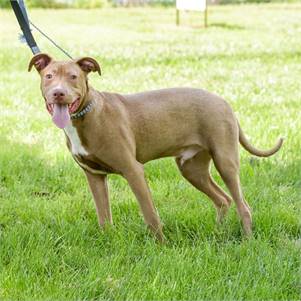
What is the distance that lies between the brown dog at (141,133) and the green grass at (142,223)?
23 centimetres

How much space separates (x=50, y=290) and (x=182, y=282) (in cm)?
71

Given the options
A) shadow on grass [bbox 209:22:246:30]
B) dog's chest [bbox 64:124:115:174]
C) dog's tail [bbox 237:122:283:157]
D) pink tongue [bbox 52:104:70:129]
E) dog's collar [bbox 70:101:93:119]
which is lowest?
shadow on grass [bbox 209:22:246:30]

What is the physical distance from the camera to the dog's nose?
13.3 feet

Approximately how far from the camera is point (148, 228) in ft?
14.8

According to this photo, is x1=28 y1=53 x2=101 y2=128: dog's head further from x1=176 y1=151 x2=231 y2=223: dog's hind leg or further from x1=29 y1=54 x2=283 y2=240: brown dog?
x1=176 y1=151 x2=231 y2=223: dog's hind leg

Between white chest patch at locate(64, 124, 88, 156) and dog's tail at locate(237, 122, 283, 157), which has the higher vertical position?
white chest patch at locate(64, 124, 88, 156)

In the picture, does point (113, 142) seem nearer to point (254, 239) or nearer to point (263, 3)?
point (254, 239)

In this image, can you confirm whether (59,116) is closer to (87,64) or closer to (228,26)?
(87,64)

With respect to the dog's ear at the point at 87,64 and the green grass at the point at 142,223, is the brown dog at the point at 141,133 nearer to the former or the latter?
the dog's ear at the point at 87,64

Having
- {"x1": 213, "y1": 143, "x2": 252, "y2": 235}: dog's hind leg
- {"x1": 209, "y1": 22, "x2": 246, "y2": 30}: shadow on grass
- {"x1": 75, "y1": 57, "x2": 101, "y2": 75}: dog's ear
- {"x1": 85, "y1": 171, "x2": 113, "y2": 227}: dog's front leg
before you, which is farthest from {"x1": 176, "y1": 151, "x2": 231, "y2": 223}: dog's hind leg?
{"x1": 209, "y1": 22, "x2": 246, "y2": 30}: shadow on grass

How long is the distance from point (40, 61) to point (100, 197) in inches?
38.9

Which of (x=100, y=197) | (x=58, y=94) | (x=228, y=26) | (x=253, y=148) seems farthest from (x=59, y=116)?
(x=228, y=26)

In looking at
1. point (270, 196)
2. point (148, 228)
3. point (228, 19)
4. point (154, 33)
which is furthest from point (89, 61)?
point (228, 19)

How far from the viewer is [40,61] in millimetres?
4434
